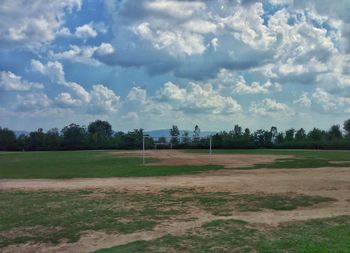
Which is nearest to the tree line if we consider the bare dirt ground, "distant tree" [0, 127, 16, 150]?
"distant tree" [0, 127, 16, 150]

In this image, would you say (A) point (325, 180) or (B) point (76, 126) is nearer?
(A) point (325, 180)

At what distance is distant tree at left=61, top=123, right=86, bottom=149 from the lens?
305 ft

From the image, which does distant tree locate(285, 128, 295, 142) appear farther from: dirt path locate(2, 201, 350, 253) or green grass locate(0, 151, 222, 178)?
dirt path locate(2, 201, 350, 253)

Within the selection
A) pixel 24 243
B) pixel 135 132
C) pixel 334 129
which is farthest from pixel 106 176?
pixel 334 129

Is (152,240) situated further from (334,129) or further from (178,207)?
(334,129)

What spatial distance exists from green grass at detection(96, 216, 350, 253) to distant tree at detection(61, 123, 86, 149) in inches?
3286

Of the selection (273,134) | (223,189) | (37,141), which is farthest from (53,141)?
(223,189)

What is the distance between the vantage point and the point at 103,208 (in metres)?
15.1

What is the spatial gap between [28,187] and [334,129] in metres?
94.6

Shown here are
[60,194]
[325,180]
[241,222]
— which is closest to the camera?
[241,222]

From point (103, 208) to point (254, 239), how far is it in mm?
6303

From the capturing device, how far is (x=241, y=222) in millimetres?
12344

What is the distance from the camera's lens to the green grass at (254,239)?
942 cm

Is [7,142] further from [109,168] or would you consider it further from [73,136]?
[109,168]
